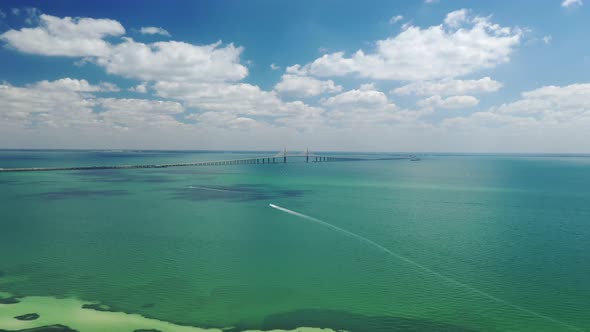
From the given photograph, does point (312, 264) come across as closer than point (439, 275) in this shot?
No

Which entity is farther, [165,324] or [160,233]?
[160,233]

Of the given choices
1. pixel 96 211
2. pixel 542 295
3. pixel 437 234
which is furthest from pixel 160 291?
pixel 96 211

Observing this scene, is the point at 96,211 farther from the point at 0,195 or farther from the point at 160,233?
the point at 0,195

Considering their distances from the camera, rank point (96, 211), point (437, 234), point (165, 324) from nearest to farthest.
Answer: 1. point (165, 324)
2. point (437, 234)
3. point (96, 211)

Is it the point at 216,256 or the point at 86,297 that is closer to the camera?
the point at 86,297

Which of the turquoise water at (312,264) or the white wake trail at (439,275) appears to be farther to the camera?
the turquoise water at (312,264)

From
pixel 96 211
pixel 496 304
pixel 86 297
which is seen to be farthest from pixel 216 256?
pixel 96 211

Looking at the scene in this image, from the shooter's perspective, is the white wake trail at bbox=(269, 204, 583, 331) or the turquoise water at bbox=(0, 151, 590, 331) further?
the turquoise water at bbox=(0, 151, 590, 331)

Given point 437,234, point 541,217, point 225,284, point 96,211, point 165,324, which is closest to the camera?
point 165,324

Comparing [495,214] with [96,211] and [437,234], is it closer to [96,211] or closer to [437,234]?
[437,234]
